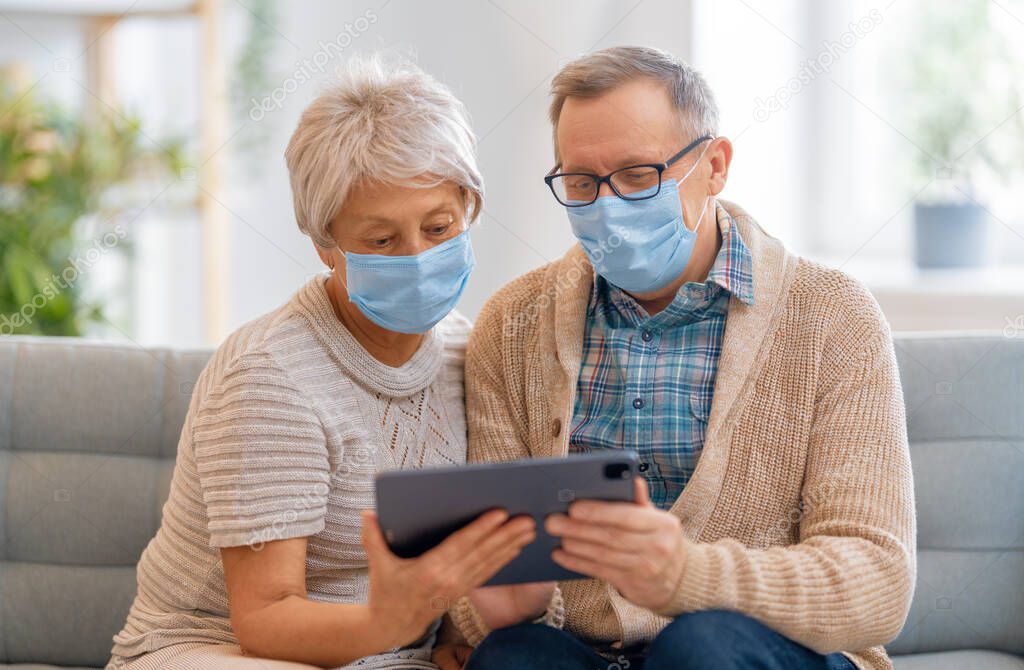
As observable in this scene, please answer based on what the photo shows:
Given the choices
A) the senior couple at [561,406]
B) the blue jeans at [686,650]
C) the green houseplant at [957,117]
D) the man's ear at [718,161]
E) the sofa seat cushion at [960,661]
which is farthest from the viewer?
the green houseplant at [957,117]

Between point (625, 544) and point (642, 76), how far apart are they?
69 cm

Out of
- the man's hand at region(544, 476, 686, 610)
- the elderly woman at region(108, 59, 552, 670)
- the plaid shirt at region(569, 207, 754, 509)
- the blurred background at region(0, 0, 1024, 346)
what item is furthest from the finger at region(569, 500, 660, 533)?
the blurred background at region(0, 0, 1024, 346)

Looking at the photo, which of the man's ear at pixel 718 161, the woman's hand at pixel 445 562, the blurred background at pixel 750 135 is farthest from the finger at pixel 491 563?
the blurred background at pixel 750 135

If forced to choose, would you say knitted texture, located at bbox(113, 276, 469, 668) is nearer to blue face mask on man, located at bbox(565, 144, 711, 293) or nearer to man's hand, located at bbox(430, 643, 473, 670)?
man's hand, located at bbox(430, 643, 473, 670)

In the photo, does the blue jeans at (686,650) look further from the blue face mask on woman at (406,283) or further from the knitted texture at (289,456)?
the blue face mask on woman at (406,283)

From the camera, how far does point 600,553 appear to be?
1.16 metres

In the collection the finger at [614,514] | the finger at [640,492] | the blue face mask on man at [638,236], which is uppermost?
the blue face mask on man at [638,236]

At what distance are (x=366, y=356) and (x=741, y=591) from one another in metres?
0.63

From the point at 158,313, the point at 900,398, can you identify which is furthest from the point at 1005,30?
the point at 158,313

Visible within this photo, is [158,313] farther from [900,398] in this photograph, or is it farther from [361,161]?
[900,398]

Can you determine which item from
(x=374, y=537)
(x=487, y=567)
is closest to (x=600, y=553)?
(x=487, y=567)

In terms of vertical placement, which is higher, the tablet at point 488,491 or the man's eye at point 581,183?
the man's eye at point 581,183

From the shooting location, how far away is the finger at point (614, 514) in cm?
113

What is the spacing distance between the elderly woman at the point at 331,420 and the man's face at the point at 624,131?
17 cm
